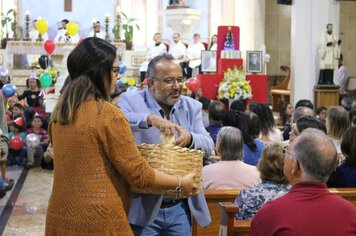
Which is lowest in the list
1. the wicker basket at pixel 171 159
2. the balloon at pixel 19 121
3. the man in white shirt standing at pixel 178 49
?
the balloon at pixel 19 121

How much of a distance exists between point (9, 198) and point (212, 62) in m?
10.1

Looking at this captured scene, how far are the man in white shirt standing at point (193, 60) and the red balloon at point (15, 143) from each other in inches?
388

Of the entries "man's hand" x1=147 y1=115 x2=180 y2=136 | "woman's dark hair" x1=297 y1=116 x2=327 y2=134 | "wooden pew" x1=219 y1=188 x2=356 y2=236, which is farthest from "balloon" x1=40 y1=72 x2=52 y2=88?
"man's hand" x1=147 y1=115 x2=180 y2=136

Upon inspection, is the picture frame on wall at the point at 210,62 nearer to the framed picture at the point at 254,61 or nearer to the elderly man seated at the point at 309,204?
the framed picture at the point at 254,61

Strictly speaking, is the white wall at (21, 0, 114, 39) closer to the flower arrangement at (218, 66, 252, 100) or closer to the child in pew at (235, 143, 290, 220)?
the flower arrangement at (218, 66, 252, 100)

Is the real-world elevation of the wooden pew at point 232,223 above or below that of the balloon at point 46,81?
below

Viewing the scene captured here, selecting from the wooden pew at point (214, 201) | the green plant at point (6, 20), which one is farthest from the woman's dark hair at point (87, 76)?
the green plant at point (6, 20)

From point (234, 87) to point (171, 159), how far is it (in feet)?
41.7

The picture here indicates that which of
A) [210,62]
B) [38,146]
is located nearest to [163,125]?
[38,146]

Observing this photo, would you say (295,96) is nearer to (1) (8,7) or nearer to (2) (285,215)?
(1) (8,7)

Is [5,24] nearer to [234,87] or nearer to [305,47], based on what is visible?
[234,87]

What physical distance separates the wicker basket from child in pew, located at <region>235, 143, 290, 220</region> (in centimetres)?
110

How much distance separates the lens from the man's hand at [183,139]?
3.11 meters

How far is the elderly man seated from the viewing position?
2.62 meters
